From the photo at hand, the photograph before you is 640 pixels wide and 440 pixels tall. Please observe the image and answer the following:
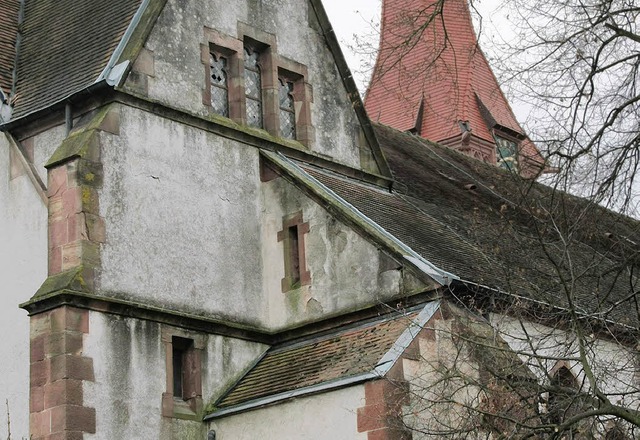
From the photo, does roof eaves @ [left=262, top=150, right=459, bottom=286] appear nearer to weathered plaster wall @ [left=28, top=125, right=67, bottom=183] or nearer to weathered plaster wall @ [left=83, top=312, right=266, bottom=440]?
weathered plaster wall @ [left=83, top=312, right=266, bottom=440]

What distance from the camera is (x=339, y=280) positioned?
17.3 m

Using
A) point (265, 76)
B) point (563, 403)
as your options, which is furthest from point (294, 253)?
point (563, 403)

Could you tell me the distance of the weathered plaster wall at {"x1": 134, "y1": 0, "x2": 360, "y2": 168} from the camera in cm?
1766

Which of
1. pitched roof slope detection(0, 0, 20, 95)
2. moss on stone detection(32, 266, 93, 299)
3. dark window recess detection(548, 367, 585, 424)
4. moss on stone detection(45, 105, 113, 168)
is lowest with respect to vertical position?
dark window recess detection(548, 367, 585, 424)

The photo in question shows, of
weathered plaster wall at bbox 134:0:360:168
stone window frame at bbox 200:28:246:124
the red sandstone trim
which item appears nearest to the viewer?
the red sandstone trim

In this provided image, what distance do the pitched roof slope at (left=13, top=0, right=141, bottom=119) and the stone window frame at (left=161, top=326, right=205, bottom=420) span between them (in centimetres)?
343

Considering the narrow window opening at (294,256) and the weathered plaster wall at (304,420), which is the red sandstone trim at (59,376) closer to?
the weathered plaster wall at (304,420)

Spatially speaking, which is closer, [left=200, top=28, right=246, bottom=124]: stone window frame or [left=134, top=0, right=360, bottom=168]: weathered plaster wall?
[left=134, top=0, right=360, bottom=168]: weathered plaster wall

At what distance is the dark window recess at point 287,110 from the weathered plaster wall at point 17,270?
413cm

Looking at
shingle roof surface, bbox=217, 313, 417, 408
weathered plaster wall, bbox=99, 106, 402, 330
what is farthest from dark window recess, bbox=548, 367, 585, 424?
weathered plaster wall, bbox=99, 106, 402, 330

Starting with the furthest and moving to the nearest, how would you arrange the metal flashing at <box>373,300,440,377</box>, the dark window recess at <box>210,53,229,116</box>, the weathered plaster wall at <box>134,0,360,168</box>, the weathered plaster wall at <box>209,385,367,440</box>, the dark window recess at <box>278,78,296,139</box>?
1. the dark window recess at <box>278,78,296,139</box>
2. the dark window recess at <box>210,53,229,116</box>
3. the weathered plaster wall at <box>134,0,360,168</box>
4. the weathered plaster wall at <box>209,385,367,440</box>
5. the metal flashing at <box>373,300,440,377</box>

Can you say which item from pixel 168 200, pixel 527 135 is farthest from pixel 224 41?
pixel 527 135

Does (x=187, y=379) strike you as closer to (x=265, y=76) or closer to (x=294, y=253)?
(x=294, y=253)

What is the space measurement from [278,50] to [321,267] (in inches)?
153
